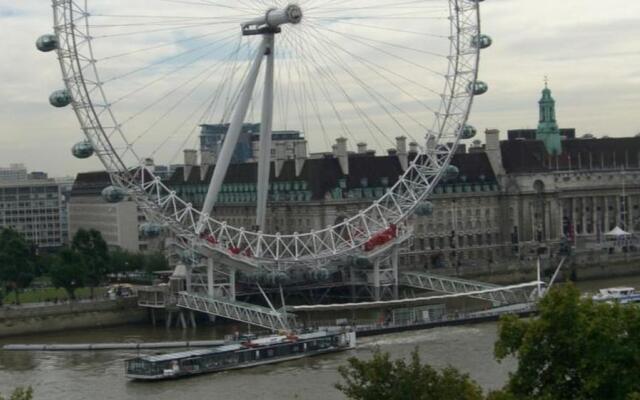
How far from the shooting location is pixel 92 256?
6131cm

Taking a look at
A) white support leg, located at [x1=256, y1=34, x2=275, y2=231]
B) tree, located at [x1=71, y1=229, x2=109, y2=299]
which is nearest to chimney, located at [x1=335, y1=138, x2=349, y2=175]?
tree, located at [x1=71, y1=229, x2=109, y2=299]

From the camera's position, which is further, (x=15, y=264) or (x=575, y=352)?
(x=15, y=264)

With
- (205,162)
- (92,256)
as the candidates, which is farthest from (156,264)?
(205,162)

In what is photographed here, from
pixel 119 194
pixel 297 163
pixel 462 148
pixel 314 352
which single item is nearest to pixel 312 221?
pixel 297 163

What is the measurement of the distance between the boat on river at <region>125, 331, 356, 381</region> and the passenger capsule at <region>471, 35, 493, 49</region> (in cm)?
1432

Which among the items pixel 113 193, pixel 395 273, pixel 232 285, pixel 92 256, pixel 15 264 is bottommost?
pixel 232 285

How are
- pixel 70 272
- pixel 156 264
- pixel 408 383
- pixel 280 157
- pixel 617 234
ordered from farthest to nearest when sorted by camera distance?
1. pixel 617 234
2. pixel 280 157
3. pixel 156 264
4. pixel 70 272
5. pixel 408 383

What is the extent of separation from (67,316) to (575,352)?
109 feet

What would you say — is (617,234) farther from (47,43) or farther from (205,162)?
(47,43)

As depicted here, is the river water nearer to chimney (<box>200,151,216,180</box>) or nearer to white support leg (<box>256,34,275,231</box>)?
white support leg (<box>256,34,275,231</box>)

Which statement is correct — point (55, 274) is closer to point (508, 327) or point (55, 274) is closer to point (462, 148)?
point (462, 148)

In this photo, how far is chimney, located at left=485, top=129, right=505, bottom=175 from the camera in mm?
78125

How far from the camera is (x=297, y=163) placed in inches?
2835

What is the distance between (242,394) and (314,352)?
730cm
